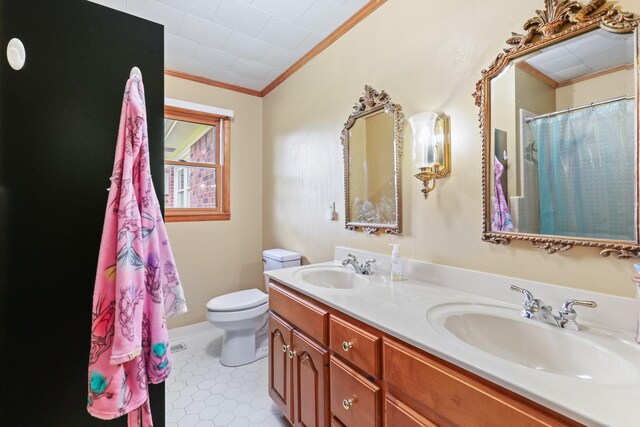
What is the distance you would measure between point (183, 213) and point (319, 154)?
4.76 ft

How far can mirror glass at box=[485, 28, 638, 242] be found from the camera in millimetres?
907

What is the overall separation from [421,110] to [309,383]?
57.8 inches

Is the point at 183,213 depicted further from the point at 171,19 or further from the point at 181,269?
the point at 171,19

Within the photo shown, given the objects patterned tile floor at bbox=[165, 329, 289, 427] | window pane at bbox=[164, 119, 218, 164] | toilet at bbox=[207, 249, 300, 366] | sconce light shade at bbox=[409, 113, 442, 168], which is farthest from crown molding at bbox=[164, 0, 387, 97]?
patterned tile floor at bbox=[165, 329, 289, 427]

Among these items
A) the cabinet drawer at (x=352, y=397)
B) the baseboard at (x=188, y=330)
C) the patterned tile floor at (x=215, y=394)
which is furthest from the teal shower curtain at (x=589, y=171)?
the baseboard at (x=188, y=330)

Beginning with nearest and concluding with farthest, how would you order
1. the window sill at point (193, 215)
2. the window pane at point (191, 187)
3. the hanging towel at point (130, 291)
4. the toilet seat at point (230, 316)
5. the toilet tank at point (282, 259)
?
the hanging towel at point (130, 291), the toilet seat at point (230, 316), the toilet tank at point (282, 259), the window sill at point (193, 215), the window pane at point (191, 187)

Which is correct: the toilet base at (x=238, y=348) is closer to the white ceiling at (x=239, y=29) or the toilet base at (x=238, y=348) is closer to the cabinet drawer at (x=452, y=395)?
the cabinet drawer at (x=452, y=395)

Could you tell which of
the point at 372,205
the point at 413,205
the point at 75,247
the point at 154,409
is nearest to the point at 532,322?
the point at 413,205

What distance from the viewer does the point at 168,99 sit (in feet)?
8.40

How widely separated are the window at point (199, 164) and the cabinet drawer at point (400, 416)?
2376mm

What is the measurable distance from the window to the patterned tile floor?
4.23 ft

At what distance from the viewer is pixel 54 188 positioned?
795 millimetres

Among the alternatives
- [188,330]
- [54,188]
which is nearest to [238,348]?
[188,330]

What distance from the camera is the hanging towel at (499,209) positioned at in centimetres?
116
